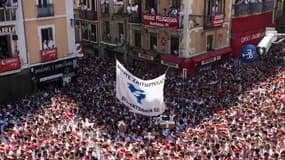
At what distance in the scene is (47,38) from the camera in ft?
91.2

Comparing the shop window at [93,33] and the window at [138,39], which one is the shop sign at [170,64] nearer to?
the window at [138,39]

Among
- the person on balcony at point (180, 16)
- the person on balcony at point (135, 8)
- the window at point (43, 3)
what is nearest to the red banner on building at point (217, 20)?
the person on balcony at point (180, 16)

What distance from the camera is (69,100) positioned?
1000 inches

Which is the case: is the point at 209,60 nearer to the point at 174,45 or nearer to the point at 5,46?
the point at 174,45

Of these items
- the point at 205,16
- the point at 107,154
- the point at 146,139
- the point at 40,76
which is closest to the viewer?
the point at 107,154

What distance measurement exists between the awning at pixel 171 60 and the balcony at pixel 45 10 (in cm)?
924

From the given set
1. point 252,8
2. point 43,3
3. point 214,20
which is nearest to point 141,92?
point 43,3

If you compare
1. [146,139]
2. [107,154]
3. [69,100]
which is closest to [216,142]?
[146,139]

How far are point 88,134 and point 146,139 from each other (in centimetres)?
286

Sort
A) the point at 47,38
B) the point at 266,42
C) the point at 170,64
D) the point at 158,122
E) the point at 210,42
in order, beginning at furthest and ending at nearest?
1. the point at 210,42
2. the point at 170,64
3. the point at 47,38
4. the point at 158,122
5. the point at 266,42

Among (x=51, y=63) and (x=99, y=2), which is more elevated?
(x=99, y=2)

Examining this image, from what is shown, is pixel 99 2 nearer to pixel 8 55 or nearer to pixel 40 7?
A: pixel 40 7

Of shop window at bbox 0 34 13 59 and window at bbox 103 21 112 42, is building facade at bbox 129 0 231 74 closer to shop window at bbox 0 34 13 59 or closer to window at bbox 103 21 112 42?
window at bbox 103 21 112 42

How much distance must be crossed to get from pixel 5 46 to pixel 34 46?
1.78 metres
